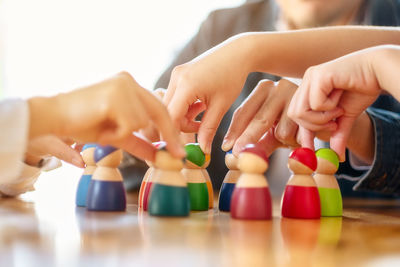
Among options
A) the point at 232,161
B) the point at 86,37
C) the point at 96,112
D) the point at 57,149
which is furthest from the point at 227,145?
the point at 86,37

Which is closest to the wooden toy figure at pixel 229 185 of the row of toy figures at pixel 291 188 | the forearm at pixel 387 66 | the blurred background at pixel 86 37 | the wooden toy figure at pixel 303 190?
the row of toy figures at pixel 291 188

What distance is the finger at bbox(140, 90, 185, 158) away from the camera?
723 millimetres

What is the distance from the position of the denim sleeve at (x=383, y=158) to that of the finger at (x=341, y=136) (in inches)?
12.8

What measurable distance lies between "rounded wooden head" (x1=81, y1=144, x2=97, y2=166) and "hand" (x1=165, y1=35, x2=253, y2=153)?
0.66ft

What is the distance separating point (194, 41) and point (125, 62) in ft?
2.09

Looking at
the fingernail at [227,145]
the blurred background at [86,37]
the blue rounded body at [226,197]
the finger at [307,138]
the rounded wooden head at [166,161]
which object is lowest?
the blue rounded body at [226,197]

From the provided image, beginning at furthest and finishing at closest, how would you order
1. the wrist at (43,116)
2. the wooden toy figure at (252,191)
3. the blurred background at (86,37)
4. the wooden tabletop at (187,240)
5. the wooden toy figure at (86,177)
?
the blurred background at (86,37), the wooden toy figure at (86,177), the wooden toy figure at (252,191), the wrist at (43,116), the wooden tabletop at (187,240)

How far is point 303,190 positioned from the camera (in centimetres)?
91

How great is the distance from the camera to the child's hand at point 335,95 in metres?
0.97

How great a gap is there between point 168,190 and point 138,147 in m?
0.09

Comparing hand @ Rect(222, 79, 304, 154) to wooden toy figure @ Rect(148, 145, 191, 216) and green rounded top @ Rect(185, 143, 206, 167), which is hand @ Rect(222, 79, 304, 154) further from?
wooden toy figure @ Rect(148, 145, 191, 216)

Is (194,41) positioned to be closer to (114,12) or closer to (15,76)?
(114,12)

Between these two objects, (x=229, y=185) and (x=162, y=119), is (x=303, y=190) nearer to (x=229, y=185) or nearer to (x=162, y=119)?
(x=229, y=185)

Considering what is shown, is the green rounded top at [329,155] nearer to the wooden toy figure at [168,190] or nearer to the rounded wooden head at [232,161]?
the rounded wooden head at [232,161]
